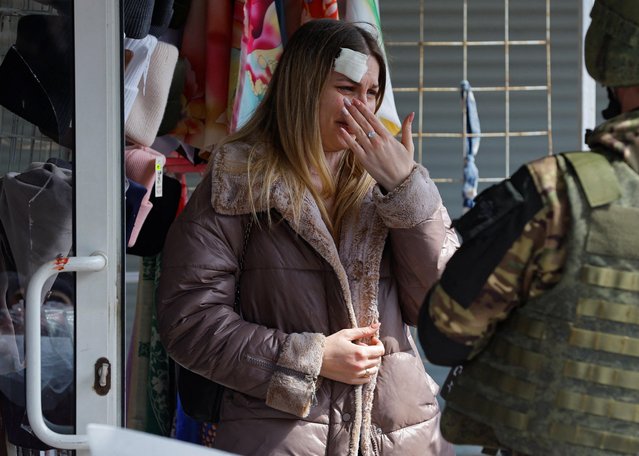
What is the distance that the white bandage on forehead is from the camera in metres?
2.47

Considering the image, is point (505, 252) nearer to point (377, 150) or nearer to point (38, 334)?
point (377, 150)

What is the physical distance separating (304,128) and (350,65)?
0.18m

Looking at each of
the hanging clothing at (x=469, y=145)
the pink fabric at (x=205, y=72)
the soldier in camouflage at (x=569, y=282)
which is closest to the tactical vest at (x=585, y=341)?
the soldier in camouflage at (x=569, y=282)

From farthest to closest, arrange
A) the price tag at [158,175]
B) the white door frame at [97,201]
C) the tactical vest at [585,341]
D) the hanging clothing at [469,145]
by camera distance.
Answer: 1. the hanging clothing at [469,145]
2. the price tag at [158,175]
3. the white door frame at [97,201]
4. the tactical vest at [585,341]

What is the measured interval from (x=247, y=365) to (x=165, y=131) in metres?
1.27

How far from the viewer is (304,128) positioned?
97.1 inches

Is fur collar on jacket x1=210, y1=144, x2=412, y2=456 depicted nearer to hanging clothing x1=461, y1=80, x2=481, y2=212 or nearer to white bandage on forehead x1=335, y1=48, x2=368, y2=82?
white bandage on forehead x1=335, y1=48, x2=368, y2=82

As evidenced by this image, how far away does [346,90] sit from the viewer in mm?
2506

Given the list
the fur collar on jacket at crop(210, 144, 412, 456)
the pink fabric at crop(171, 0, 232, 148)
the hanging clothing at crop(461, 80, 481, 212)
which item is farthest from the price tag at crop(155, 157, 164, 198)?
the hanging clothing at crop(461, 80, 481, 212)

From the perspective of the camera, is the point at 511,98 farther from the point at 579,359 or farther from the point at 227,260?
the point at 579,359

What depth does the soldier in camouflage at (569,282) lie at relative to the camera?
1.59m

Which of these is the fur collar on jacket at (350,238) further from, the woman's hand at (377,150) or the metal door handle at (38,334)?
the metal door handle at (38,334)

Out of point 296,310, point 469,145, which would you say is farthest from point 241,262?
point 469,145

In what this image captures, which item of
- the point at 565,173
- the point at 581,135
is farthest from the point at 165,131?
the point at 565,173
